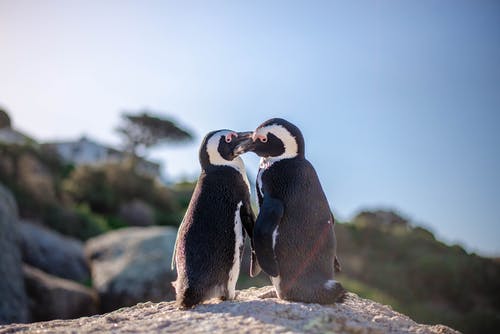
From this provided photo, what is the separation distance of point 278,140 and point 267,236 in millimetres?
877

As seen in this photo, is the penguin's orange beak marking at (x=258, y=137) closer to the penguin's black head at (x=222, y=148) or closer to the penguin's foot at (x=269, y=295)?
the penguin's black head at (x=222, y=148)

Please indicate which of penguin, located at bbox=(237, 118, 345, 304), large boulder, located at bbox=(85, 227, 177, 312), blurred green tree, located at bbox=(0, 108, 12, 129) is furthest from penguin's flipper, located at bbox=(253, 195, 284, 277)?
blurred green tree, located at bbox=(0, 108, 12, 129)

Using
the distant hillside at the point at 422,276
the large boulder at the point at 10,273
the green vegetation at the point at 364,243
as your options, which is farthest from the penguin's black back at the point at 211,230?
the distant hillside at the point at 422,276

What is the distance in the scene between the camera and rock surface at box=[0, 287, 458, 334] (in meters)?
3.00

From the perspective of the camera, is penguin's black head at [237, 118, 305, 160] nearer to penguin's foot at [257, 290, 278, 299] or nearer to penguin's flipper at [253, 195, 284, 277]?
penguin's flipper at [253, 195, 284, 277]

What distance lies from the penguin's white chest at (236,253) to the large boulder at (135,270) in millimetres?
6310

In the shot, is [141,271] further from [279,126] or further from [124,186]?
[124,186]

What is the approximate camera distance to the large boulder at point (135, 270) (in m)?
10.1

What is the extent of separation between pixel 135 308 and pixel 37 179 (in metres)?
13.5

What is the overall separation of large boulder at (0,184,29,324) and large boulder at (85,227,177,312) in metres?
2.27

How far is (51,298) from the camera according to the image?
9586 mm

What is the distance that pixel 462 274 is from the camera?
1527cm

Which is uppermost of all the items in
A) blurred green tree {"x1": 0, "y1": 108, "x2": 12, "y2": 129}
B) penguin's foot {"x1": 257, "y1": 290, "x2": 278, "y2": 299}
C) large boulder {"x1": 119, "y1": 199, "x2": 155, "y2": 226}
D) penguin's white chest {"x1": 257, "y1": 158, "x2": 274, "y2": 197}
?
blurred green tree {"x1": 0, "y1": 108, "x2": 12, "y2": 129}

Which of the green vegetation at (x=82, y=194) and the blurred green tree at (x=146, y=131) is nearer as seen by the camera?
the green vegetation at (x=82, y=194)
